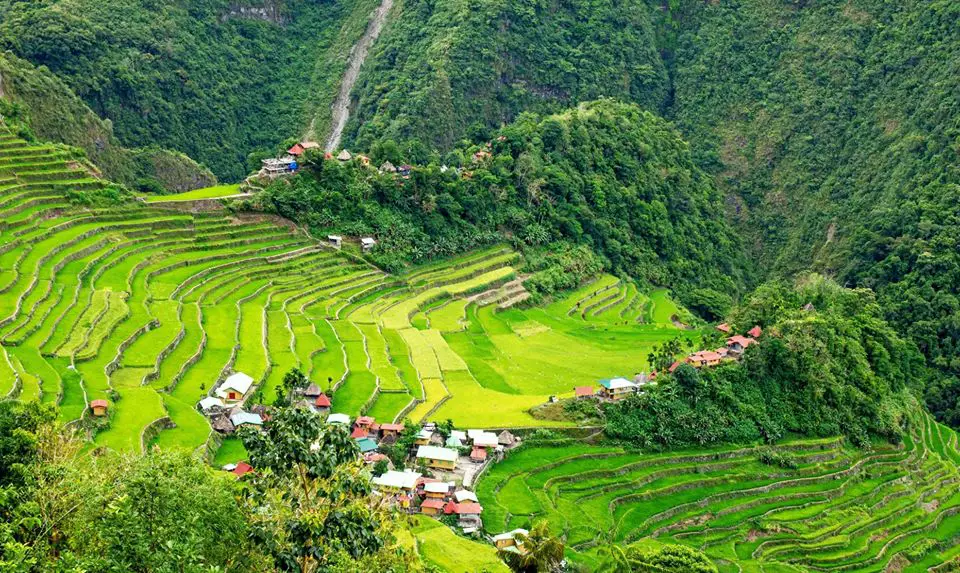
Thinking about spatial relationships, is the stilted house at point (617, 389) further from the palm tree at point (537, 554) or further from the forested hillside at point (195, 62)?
the forested hillside at point (195, 62)

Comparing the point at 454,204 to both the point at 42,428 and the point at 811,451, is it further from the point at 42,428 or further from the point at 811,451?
the point at 42,428

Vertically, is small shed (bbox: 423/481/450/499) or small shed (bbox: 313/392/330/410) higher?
small shed (bbox: 313/392/330/410)

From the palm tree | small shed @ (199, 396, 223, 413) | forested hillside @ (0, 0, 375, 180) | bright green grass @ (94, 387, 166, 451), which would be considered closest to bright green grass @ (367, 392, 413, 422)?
small shed @ (199, 396, 223, 413)

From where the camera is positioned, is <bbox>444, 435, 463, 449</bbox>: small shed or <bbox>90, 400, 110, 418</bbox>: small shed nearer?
<bbox>90, 400, 110, 418</bbox>: small shed

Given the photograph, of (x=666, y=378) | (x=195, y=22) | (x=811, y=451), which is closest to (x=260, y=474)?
(x=666, y=378)

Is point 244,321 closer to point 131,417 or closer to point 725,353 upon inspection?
point 131,417

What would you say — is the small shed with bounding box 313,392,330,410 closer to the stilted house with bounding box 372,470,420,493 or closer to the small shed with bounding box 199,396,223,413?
the small shed with bounding box 199,396,223,413

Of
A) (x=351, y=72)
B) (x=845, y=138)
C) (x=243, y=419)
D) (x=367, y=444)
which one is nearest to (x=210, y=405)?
(x=243, y=419)


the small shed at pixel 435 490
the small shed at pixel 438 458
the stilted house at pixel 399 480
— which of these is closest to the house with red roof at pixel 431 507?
the small shed at pixel 435 490
